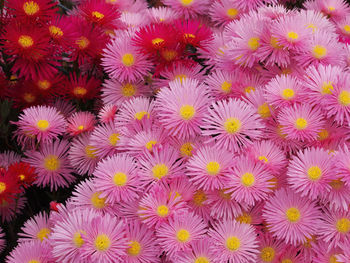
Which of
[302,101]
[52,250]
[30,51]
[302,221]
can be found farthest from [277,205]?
[30,51]

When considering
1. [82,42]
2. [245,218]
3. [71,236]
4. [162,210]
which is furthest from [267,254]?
[82,42]

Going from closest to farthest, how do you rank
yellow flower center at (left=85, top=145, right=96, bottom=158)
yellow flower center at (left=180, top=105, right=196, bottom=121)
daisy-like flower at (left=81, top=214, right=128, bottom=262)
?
daisy-like flower at (left=81, top=214, right=128, bottom=262)
yellow flower center at (left=180, top=105, right=196, bottom=121)
yellow flower center at (left=85, top=145, right=96, bottom=158)

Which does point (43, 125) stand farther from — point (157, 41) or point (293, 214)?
point (293, 214)

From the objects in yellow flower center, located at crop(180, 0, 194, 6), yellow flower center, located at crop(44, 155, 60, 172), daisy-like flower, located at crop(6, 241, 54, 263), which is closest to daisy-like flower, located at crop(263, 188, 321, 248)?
daisy-like flower, located at crop(6, 241, 54, 263)

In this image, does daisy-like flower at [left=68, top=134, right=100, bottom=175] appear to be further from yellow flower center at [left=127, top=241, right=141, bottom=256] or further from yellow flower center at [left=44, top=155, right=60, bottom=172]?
yellow flower center at [left=127, top=241, right=141, bottom=256]

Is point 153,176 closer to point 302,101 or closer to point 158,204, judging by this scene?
point 158,204

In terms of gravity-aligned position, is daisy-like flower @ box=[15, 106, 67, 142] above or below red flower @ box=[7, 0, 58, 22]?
below

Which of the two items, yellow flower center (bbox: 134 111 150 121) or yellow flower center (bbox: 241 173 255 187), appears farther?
yellow flower center (bbox: 134 111 150 121)
